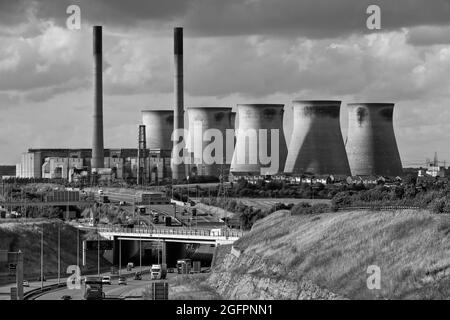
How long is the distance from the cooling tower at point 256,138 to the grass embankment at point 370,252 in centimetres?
5997

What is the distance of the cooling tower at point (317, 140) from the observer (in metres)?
110

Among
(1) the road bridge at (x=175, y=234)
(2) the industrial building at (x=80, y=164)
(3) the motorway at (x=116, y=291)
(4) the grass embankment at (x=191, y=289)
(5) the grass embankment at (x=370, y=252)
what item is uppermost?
(2) the industrial building at (x=80, y=164)

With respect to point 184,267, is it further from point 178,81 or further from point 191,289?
point 178,81

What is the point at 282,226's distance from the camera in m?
58.7

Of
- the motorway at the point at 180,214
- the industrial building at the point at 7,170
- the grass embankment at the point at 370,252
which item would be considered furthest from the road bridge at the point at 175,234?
the industrial building at the point at 7,170

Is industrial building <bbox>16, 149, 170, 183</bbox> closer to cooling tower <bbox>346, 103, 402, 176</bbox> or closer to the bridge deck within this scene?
cooling tower <bbox>346, 103, 402, 176</bbox>

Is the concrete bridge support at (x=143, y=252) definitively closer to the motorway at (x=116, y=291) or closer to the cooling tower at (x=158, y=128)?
the motorway at (x=116, y=291)

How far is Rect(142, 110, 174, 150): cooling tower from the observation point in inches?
5344

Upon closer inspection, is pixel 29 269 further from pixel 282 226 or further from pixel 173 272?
pixel 282 226

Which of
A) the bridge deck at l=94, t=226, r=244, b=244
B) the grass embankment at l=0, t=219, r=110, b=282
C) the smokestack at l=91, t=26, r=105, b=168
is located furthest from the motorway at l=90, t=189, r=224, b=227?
the grass embankment at l=0, t=219, r=110, b=282

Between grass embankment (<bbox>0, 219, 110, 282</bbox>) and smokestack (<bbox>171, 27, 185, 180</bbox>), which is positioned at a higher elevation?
smokestack (<bbox>171, 27, 185, 180</bbox>)

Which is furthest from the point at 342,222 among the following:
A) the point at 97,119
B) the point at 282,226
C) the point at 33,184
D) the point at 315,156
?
the point at 33,184

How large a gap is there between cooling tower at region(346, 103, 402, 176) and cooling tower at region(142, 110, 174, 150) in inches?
951

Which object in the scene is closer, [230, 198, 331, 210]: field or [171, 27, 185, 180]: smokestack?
[230, 198, 331, 210]: field
